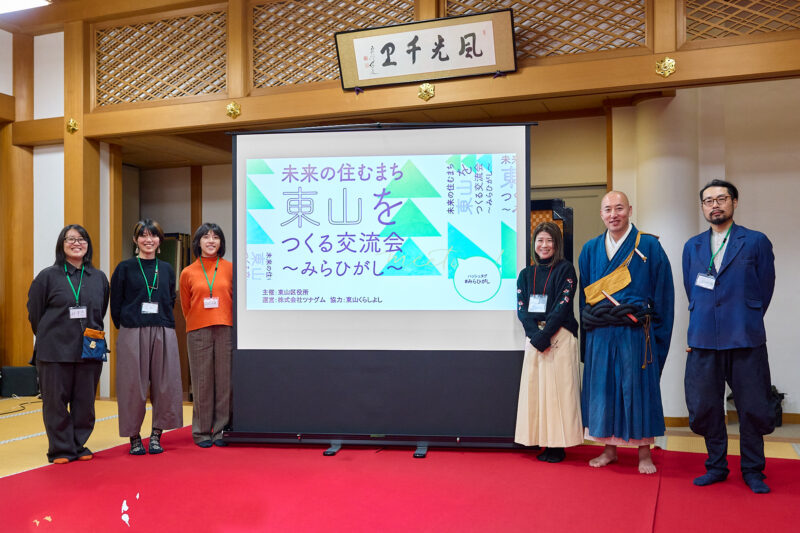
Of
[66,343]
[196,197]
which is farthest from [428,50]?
[196,197]

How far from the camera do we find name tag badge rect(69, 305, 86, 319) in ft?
11.5

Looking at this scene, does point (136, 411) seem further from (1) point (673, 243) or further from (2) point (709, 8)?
(2) point (709, 8)

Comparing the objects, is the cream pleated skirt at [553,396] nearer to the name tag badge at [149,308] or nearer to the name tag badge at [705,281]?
the name tag badge at [705,281]

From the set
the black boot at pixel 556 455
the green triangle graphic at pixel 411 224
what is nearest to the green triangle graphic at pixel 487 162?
the green triangle graphic at pixel 411 224

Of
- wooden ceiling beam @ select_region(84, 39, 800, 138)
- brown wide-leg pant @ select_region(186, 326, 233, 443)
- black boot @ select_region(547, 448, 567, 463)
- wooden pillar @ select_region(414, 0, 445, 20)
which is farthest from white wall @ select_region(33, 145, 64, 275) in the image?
black boot @ select_region(547, 448, 567, 463)

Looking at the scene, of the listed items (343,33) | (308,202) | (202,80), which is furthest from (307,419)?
(202,80)

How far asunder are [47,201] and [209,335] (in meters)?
2.93

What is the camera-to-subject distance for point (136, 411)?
3623 mm

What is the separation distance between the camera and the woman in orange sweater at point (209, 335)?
3.80 metres

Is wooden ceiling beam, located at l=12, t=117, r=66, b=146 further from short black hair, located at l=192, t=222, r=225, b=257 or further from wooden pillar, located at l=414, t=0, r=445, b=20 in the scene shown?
wooden pillar, located at l=414, t=0, r=445, b=20

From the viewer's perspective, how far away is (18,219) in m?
5.75

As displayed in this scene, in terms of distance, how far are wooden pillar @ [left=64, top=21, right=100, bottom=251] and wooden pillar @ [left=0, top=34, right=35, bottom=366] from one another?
473mm

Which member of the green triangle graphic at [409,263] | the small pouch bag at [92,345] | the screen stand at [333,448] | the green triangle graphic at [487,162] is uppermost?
the green triangle graphic at [487,162]

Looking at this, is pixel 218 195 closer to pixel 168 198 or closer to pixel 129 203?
pixel 168 198
